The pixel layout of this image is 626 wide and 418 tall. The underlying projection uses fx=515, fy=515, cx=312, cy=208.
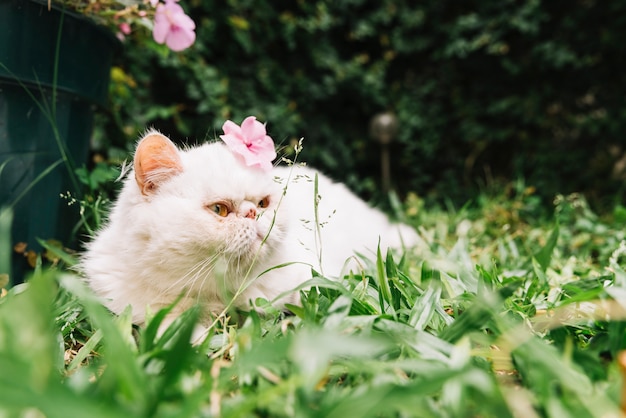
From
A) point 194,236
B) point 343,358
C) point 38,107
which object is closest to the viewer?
point 343,358

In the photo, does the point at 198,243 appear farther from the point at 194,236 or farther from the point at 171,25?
the point at 171,25

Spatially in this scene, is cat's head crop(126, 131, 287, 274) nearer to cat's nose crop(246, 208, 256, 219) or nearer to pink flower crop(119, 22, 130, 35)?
cat's nose crop(246, 208, 256, 219)

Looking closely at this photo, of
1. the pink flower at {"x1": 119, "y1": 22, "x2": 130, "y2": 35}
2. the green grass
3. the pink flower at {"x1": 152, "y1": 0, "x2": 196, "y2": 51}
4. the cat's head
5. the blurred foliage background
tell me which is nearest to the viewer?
the green grass

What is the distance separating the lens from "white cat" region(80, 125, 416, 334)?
3.74 ft

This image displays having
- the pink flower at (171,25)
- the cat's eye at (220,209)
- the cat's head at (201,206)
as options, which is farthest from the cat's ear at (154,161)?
the pink flower at (171,25)

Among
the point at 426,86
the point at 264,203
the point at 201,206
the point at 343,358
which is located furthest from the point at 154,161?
the point at 426,86

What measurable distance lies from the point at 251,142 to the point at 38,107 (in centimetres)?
64

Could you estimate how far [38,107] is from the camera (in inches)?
55.9

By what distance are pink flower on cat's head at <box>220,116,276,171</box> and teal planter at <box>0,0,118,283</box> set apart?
0.57 metres

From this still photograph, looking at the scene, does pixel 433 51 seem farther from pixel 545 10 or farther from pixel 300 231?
pixel 300 231

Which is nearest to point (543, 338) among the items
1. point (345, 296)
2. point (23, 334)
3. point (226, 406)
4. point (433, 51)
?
point (345, 296)

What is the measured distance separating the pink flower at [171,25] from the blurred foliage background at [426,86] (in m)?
1.38

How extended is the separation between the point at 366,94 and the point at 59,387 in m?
3.13

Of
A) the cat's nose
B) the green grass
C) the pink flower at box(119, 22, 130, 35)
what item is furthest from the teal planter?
the cat's nose
